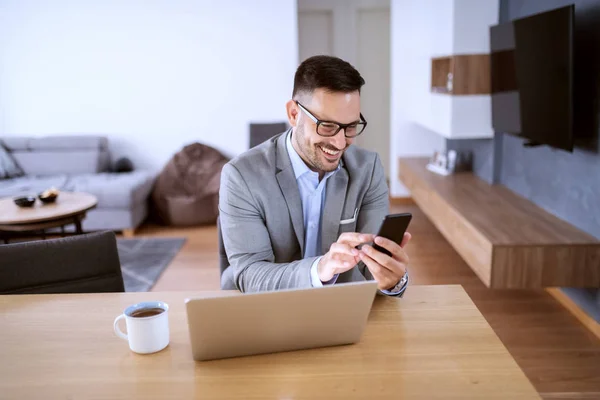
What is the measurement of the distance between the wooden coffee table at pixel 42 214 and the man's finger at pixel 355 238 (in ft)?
8.68

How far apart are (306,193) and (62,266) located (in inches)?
29.0

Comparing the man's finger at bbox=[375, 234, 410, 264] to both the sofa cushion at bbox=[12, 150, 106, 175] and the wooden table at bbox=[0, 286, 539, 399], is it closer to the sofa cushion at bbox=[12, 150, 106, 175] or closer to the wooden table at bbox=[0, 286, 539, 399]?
the wooden table at bbox=[0, 286, 539, 399]

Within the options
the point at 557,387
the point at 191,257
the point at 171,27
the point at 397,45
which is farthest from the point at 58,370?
the point at 397,45

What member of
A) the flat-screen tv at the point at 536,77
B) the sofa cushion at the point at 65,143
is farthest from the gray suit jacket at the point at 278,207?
the sofa cushion at the point at 65,143

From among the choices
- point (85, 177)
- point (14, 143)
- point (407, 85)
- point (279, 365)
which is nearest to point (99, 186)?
point (85, 177)

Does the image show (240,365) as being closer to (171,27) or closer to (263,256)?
(263,256)

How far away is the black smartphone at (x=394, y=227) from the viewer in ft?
3.71

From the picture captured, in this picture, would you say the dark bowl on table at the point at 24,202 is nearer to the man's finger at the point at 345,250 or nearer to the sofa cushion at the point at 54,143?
the sofa cushion at the point at 54,143

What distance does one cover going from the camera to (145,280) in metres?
3.64

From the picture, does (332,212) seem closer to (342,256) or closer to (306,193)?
(306,193)

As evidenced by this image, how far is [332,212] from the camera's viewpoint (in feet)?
5.41

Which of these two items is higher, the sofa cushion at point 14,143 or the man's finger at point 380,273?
the sofa cushion at point 14,143

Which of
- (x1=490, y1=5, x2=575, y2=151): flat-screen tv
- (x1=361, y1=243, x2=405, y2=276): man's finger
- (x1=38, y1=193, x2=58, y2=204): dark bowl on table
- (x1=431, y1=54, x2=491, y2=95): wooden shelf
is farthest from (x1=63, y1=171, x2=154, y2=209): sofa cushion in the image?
(x1=361, y1=243, x2=405, y2=276): man's finger

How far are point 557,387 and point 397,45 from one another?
4.20 m
